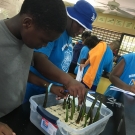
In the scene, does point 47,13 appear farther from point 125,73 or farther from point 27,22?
point 125,73

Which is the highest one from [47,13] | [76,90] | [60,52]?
[47,13]

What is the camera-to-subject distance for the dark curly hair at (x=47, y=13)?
0.69 m

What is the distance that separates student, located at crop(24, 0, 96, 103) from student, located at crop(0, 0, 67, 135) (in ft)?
0.62

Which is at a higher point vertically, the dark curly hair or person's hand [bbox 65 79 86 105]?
the dark curly hair

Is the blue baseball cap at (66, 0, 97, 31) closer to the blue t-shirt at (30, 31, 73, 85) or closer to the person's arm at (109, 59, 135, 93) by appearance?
the blue t-shirt at (30, 31, 73, 85)

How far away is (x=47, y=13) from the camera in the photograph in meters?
0.69

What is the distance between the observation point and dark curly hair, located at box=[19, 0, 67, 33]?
27.3 inches

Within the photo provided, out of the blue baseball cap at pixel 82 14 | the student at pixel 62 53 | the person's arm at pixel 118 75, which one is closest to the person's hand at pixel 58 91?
the student at pixel 62 53

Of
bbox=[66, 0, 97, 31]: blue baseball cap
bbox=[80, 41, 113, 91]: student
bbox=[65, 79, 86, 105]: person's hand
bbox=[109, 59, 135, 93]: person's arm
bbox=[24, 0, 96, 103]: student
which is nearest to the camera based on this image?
bbox=[65, 79, 86, 105]: person's hand

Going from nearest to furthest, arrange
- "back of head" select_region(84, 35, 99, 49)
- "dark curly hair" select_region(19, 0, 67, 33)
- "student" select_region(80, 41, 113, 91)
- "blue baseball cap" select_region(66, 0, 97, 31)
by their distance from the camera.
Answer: "dark curly hair" select_region(19, 0, 67, 33), "blue baseball cap" select_region(66, 0, 97, 31), "student" select_region(80, 41, 113, 91), "back of head" select_region(84, 35, 99, 49)

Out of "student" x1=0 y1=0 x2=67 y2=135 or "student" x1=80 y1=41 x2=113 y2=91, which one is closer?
"student" x1=0 y1=0 x2=67 y2=135

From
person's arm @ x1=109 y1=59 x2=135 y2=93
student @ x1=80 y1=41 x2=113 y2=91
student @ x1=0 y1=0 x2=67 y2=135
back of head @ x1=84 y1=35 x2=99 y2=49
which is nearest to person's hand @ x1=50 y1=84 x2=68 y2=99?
student @ x1=0 y1=0 x2=67 y2=135

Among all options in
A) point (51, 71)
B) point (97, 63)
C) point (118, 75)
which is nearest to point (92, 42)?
point (97, 63)

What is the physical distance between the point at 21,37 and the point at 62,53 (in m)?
0.44
